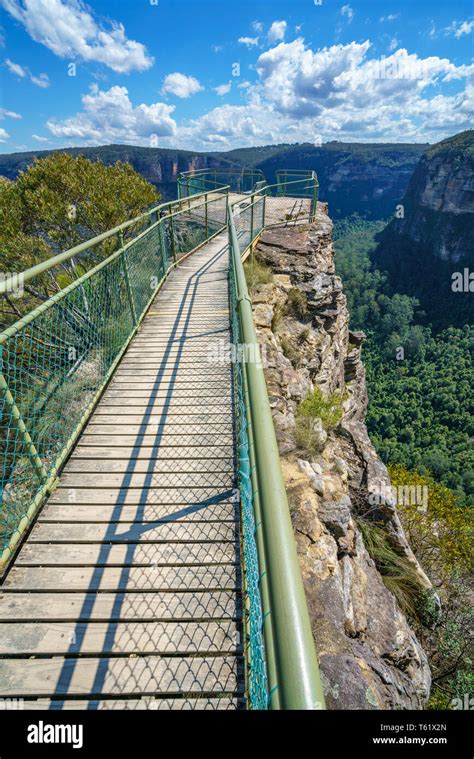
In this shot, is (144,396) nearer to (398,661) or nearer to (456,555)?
(398,661)

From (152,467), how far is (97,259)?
861 centimetres

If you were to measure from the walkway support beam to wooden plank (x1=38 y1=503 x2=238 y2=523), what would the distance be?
1.78 m

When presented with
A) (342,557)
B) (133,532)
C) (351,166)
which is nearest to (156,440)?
(133,532)

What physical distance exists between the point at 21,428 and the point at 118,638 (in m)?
1.65

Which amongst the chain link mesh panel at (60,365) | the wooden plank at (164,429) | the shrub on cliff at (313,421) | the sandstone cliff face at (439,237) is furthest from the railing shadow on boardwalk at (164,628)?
the sandstone cliff face at (439,237)

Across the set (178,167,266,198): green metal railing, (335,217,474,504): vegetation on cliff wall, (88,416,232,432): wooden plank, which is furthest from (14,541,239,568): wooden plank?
(335,217,474,504): vegetation on cliff wall

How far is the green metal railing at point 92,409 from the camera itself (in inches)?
36.0

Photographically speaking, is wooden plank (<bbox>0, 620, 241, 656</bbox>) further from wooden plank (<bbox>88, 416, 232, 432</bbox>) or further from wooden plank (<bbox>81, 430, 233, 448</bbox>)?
wooden plank (<bbox>88, 416, 232, 432</bbox>)

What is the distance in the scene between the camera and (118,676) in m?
2.15

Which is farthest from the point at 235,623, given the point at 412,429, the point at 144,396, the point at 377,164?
the point at 377,164

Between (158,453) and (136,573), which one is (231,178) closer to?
(158,453)

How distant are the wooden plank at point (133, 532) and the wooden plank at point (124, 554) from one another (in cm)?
4

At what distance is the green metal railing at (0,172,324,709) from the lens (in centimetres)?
91
